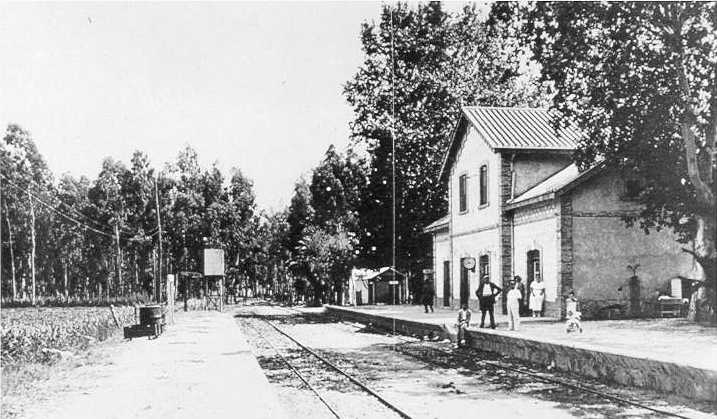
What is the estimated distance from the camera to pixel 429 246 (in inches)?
1757

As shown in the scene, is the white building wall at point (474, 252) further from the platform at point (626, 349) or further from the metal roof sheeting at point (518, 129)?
the platform at point (626, 349)

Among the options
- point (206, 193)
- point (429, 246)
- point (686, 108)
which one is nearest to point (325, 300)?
point (206, 193)

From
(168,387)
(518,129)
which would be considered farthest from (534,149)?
(168,387)

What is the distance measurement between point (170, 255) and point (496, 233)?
4801cm

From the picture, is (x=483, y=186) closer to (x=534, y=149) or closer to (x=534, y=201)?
(x=534, y=149)

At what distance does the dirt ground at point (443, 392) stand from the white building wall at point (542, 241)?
23.1ft

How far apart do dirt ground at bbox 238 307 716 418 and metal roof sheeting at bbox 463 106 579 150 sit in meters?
11.4

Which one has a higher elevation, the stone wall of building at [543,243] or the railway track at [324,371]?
the stone wall of building at [543,243]

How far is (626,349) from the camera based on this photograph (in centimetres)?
1318

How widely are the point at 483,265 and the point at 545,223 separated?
5.53m

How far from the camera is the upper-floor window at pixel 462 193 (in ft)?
104

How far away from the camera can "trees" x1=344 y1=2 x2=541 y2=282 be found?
41438mm

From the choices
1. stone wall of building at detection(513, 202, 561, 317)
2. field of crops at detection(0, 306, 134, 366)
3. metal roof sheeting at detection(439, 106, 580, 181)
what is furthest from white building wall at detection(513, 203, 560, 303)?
field of crops at detection(0, 306, 134, 366)

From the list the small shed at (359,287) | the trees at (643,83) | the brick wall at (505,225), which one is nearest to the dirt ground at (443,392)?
the trees at (643,83)
